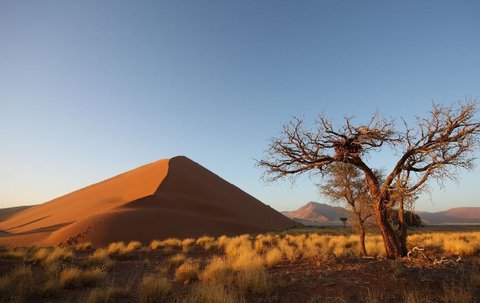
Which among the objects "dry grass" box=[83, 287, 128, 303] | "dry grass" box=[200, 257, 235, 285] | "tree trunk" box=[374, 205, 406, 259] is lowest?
"dry grass" box=[83, 287, 128, 303]

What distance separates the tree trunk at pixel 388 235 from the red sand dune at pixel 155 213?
24.8 m

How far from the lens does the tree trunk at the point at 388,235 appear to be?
1041cm

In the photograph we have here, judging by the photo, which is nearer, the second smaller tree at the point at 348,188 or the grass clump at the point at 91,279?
the grass clump at the point at 91,279

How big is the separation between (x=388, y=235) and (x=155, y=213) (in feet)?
103

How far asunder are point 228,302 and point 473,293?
18.1ft

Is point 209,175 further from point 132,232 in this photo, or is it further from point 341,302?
point 341,302

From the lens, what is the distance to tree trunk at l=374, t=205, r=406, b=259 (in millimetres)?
10414

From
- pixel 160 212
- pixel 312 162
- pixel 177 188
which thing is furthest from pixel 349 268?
pixel 177 188

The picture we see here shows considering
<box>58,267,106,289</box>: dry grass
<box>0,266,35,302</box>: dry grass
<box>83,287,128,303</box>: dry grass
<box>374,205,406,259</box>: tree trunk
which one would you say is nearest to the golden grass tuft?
<box>58,267,106,289</box>: dry grass

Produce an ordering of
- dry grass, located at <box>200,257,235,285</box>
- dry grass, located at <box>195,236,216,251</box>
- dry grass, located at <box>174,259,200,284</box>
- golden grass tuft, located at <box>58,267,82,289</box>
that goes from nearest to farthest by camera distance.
Answer: 1. dry grass, located at <box>200,257,235,285</box>
2. golden grass tuft, located at <box>58,267,82,289</box>
3. dry grass, located at <box>174,259,200,284</box>
4. dry grass, located at <box>195,236,216,251</box>

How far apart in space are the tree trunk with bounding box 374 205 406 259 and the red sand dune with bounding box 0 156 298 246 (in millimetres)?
24769

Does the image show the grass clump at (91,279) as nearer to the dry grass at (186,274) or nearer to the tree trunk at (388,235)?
the dry grass at (186,274)

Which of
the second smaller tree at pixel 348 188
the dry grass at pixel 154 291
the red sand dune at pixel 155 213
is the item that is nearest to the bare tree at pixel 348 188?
the second smaller tree at pixel 348 188

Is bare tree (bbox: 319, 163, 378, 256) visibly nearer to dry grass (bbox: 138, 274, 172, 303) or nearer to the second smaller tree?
the second smaller tree
